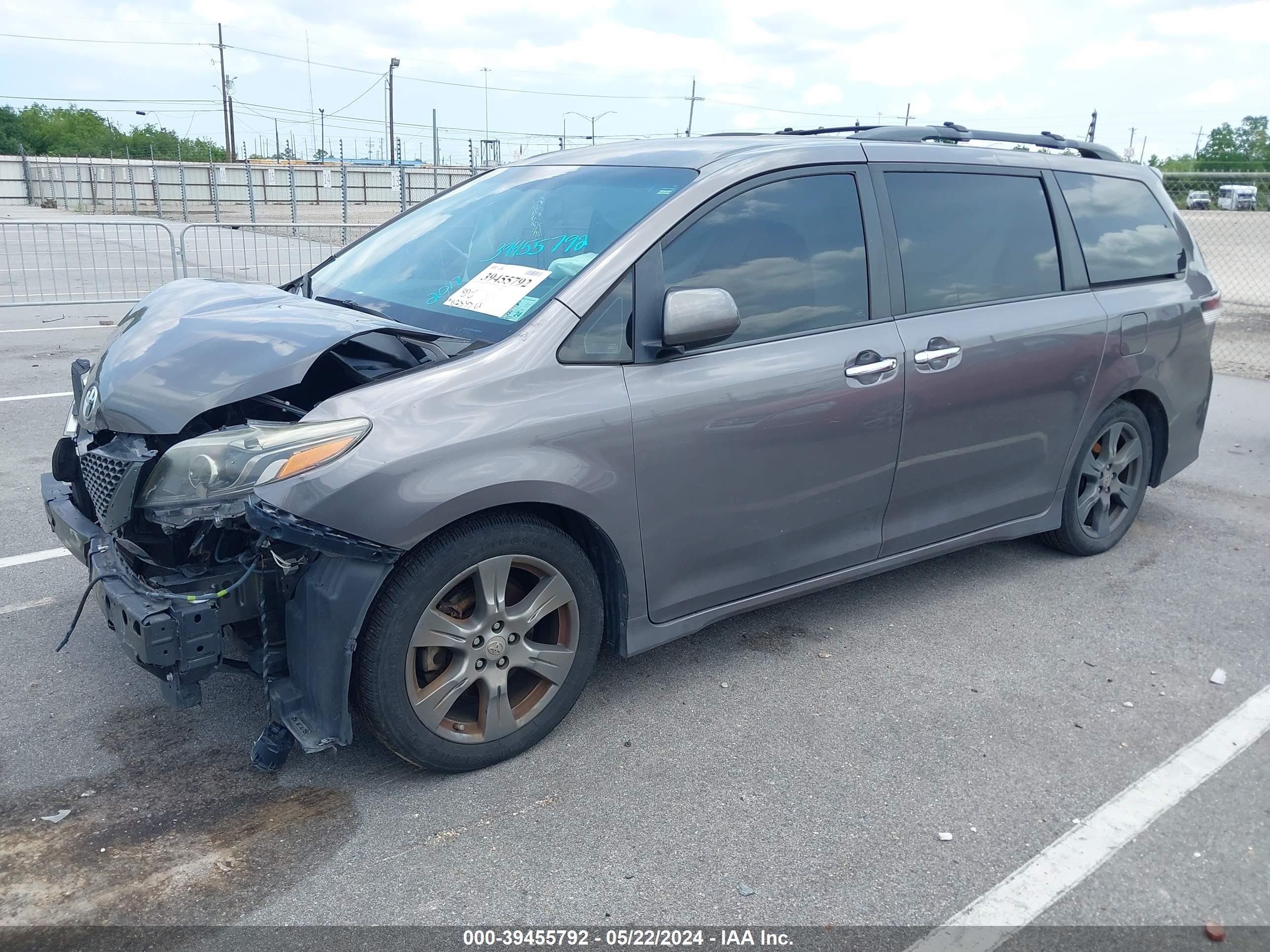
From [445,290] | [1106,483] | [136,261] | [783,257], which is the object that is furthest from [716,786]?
[136,261]

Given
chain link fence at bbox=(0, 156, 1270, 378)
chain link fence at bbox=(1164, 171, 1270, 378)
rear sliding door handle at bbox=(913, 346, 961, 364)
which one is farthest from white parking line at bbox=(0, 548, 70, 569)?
chain link fence at bbox=(0, 156, 1270, 378)

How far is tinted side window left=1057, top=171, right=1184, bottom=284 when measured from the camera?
471 cm

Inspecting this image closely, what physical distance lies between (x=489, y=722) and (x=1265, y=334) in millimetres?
12405

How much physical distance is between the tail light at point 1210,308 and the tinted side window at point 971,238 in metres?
1.14

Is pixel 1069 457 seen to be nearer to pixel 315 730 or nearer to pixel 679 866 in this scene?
pixel 679 866

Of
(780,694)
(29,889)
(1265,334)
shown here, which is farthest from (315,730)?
(1265,334)

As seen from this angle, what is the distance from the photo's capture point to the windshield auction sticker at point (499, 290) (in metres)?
3.39

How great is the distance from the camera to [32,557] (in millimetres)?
4684

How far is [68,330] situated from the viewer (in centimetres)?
1091

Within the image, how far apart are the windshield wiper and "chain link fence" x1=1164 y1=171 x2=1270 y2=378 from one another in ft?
15.0

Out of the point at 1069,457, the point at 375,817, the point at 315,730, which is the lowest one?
the point at 375,817

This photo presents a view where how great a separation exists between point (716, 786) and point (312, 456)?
153 centimetres

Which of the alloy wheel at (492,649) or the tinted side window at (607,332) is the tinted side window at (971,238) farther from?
the alloy wheel at (492,649)

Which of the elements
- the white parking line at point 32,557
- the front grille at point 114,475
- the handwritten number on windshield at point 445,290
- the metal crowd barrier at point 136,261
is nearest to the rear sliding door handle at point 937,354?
the handwritten number on windshield at point 445,290
